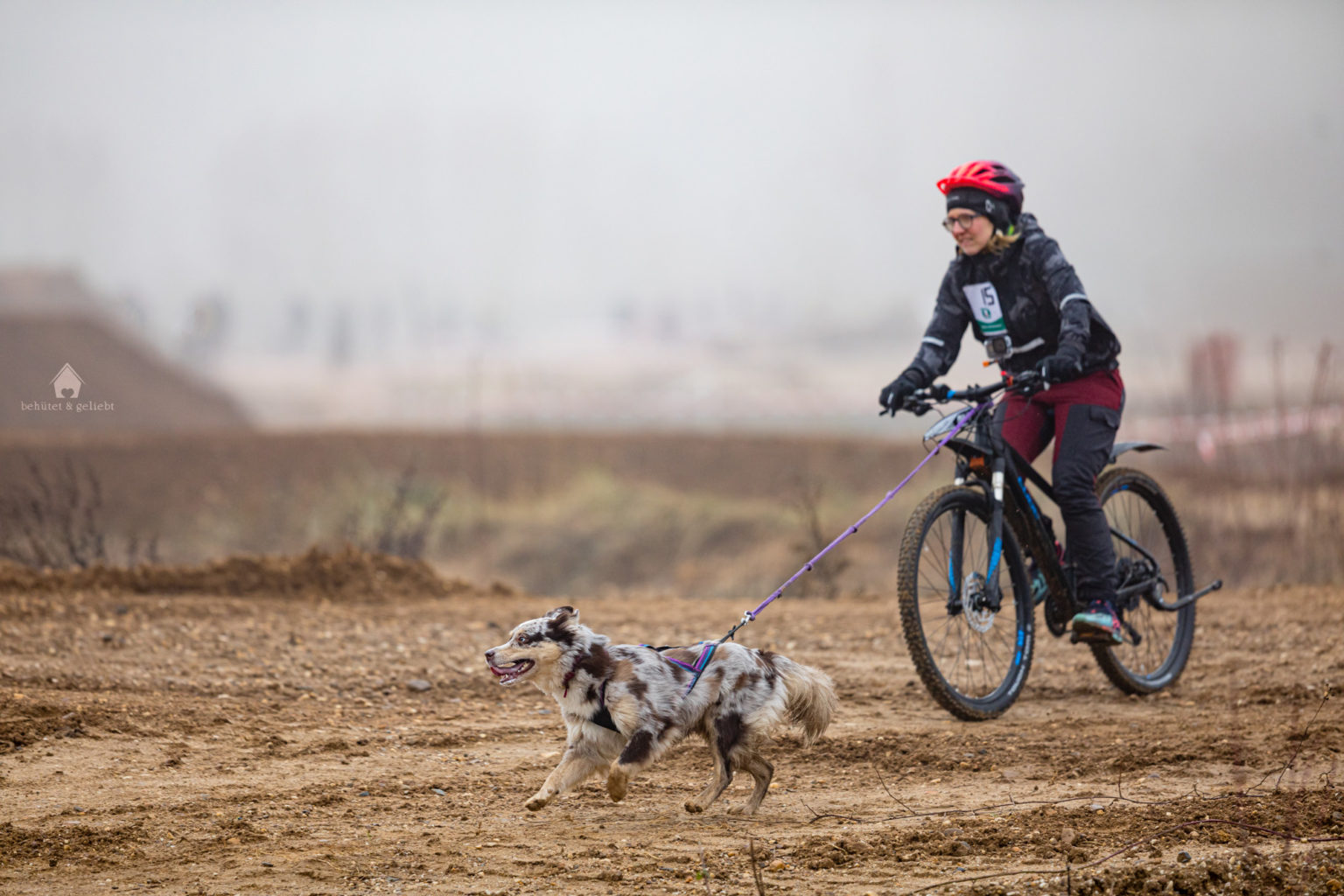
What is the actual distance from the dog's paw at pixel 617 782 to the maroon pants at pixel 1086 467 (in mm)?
2930

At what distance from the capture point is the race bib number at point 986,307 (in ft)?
20.4

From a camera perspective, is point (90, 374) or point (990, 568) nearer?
point (990, 568)

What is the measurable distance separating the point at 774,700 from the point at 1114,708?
264 centimetres

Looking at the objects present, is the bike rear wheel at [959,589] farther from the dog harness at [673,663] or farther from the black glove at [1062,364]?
the dog harness at [673,663]

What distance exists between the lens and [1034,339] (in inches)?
245

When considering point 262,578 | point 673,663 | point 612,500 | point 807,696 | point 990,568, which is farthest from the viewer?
A: point 612,500

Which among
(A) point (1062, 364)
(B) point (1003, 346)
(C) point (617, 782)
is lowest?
(C) point (617, 782)

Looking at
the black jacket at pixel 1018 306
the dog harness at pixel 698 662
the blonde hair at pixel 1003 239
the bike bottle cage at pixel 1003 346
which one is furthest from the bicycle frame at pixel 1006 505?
the dog harness at pixel 698 662

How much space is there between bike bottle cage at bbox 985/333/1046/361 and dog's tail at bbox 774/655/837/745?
2.15 meters

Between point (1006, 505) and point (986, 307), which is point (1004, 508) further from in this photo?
point (986, 307)

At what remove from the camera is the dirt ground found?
12.0ft

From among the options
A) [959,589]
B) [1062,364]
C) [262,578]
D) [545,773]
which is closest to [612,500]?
[262,578]

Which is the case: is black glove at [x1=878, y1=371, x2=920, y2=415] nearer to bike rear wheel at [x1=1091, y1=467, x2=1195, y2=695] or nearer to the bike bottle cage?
the bike bottle cage

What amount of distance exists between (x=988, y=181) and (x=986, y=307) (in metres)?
0.65
